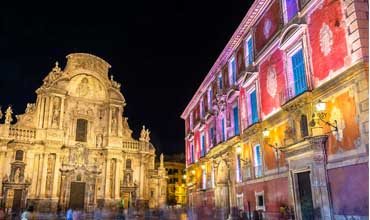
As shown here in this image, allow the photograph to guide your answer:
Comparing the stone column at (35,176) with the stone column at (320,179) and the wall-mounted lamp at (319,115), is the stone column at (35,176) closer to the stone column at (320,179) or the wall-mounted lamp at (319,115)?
the stone column at (320,179)

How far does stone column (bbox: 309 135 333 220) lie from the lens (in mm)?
13344

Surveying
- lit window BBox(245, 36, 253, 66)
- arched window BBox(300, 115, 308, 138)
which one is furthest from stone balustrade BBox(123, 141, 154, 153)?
arched window BBox(300, 115, 308, 138)

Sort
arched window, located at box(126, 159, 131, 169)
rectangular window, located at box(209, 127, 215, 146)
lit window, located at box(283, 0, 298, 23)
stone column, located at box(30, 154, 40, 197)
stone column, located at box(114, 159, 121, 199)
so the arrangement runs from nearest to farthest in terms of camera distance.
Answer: lit window, located at box(283, 0, 298, 23) → rectangular window, located at box(209, 127, 215, 146) → stone column, located at box(30, 154, 40, 197) → stone column, located at box(114, 159, 121, 199) → arched window, located at box(126, 159, 131, 169)

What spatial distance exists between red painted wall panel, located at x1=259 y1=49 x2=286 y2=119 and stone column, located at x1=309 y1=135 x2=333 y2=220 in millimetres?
4403

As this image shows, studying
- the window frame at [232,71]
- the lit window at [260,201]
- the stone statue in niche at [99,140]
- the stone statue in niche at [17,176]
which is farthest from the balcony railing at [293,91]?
the stone statue in niche at [17,176]

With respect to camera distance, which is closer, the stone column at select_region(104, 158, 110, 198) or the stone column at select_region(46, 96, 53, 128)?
the stone column at select_region(46, 96, 53, 128)

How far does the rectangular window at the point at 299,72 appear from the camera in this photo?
51.8ft

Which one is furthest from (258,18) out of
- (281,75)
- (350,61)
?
(350,61)

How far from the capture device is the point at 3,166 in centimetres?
3048

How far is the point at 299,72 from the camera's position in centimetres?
1617

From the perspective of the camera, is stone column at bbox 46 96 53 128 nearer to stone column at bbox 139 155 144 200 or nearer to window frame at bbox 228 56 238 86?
stone column at bbox 139 155 144 200

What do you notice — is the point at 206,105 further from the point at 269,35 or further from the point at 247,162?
the point at 269,35

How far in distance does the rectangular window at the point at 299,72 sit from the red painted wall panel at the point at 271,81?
939mm

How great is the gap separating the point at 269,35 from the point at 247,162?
8225mm
